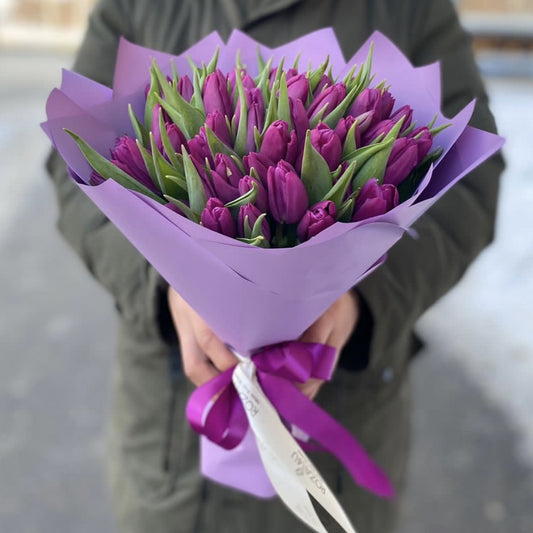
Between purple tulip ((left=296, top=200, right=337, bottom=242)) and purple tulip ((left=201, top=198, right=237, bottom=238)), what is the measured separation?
0.16ft

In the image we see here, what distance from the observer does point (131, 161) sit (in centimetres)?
A: 46

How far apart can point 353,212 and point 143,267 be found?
289 mm

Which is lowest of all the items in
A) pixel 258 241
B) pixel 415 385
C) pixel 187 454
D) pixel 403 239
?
pixel 415 385

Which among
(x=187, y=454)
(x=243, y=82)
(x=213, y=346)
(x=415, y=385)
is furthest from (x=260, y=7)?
(x=415, y=385)

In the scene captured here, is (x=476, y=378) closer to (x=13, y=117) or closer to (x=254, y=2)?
(x=254, y=2)

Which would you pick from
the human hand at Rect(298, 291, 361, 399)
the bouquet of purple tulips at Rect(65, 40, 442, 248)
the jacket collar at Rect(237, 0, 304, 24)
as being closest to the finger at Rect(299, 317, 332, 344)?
the human hand at Rect(298, 291, 361, 399)

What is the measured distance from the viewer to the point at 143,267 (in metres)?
0.66

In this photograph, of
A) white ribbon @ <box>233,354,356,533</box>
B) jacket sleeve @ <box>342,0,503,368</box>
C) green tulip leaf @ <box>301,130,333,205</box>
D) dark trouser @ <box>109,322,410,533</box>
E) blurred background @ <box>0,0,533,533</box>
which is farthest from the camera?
blurred background @ <box>0,0,533,533</box>

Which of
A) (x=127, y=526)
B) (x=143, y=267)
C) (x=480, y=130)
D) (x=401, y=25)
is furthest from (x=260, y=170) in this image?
(x=127, y=526)

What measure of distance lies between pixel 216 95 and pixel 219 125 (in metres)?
0.03

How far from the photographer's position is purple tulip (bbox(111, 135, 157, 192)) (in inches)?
17.9

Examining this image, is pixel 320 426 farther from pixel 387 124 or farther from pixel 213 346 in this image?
pixel 387 124

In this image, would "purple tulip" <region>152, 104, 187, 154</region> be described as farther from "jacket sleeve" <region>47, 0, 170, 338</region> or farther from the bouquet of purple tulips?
"jacket sleeve" <region>47, 0, 170, 338</region>

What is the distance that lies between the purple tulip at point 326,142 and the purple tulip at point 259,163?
3cm
